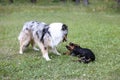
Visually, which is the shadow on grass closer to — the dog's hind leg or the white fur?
the white fur

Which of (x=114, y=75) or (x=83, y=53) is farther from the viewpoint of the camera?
(x=83, y=53)

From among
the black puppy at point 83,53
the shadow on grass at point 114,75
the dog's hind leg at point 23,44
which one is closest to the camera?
the shadow on grass at point 114,75

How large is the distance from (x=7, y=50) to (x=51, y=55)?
187 centimetres

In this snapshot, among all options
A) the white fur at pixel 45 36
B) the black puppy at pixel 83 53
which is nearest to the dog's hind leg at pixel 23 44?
the white fur at pixel 45 36

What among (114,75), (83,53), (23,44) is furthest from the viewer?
(23,44)

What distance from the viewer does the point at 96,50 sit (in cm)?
951

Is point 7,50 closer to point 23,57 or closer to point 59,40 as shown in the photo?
point 23,57

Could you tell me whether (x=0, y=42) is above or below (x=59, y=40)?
below

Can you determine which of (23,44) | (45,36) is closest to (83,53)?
(45,36)

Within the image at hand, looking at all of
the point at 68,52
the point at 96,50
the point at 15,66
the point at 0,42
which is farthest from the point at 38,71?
the point at 0,42

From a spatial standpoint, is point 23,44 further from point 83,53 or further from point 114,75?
point 114,75

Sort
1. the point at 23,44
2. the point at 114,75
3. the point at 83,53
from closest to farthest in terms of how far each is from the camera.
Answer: the point at 114,75 < the point at 83,53 < the point at 23,44

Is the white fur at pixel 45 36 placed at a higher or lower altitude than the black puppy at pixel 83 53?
higher

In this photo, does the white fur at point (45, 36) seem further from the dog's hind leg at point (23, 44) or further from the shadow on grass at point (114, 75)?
the shadow on grass at point (114, 75)
